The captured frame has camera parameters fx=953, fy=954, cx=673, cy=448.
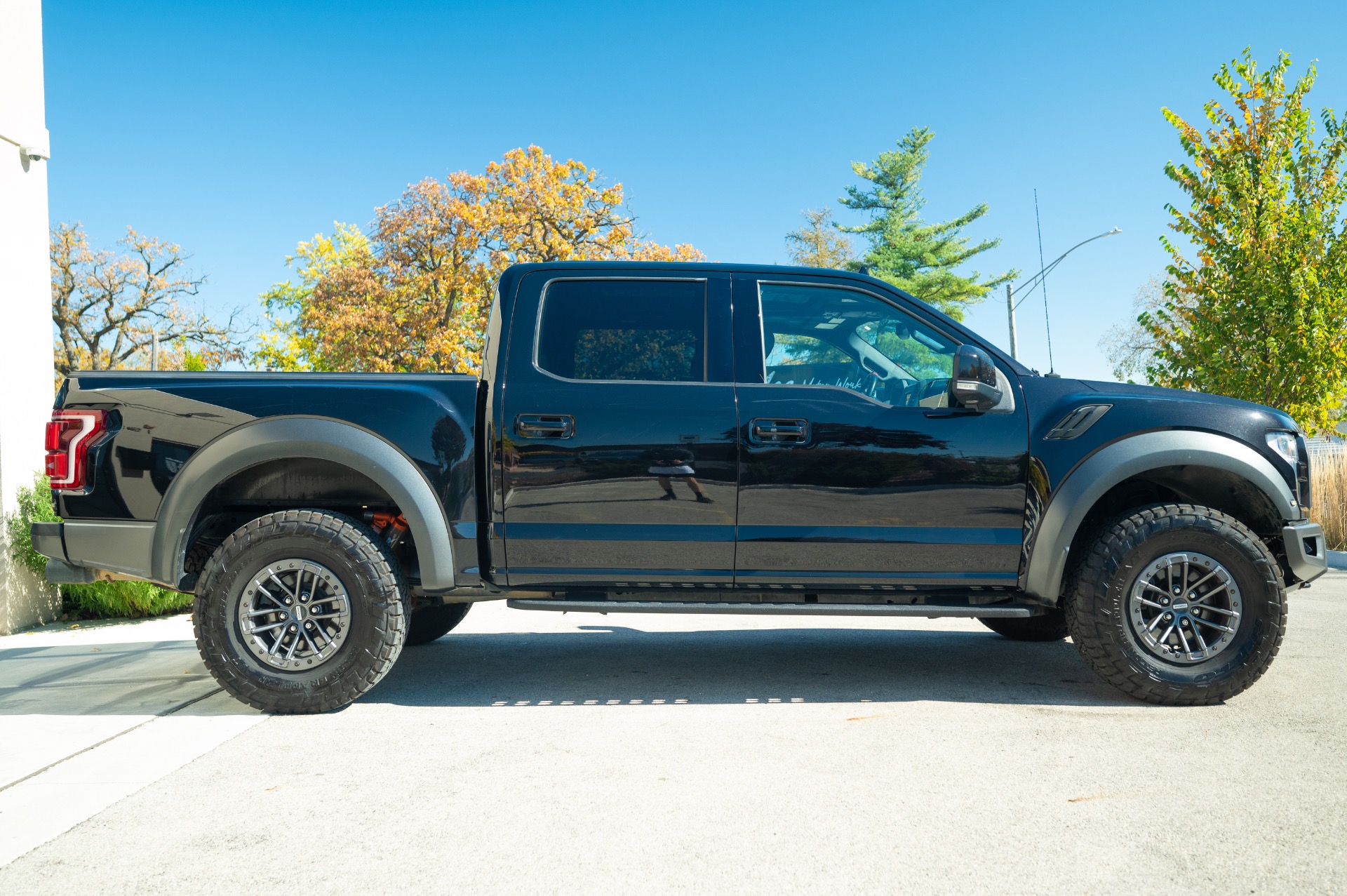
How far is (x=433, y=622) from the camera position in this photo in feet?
19.3

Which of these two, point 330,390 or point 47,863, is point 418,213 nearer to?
point 330,390

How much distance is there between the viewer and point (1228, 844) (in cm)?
274

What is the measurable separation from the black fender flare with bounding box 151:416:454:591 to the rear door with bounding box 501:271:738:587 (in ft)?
1.27

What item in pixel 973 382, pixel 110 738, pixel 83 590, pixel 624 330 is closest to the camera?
pixel 110 738

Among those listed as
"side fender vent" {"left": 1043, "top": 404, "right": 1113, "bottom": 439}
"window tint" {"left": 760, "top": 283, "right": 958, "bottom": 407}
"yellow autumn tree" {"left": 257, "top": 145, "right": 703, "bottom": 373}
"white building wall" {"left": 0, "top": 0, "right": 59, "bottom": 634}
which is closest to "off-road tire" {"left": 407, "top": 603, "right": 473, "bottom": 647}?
"window tint" {"left": 760, "top": 283, "right": 958, "bottom": 407}

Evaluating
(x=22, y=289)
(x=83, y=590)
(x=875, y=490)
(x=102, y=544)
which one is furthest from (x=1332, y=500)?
(x=22, y=289)

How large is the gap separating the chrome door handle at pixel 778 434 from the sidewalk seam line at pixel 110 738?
2.95 meters

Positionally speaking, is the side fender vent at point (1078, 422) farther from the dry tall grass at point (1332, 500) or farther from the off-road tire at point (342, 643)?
the dry tall grass at point (1332, 500)

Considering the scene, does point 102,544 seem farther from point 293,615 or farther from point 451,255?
point 451,255

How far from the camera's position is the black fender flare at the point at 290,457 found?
13.9ft

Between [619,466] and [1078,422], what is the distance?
6.84 feet

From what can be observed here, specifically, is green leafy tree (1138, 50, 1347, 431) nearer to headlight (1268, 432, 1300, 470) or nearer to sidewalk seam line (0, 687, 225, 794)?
headlight (1268, 432, 1300, 470)

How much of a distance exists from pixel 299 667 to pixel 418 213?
2728cm

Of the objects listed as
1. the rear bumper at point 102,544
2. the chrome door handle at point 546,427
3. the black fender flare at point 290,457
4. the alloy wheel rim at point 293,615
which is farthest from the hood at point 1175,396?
the rear bumper at point 102,544
